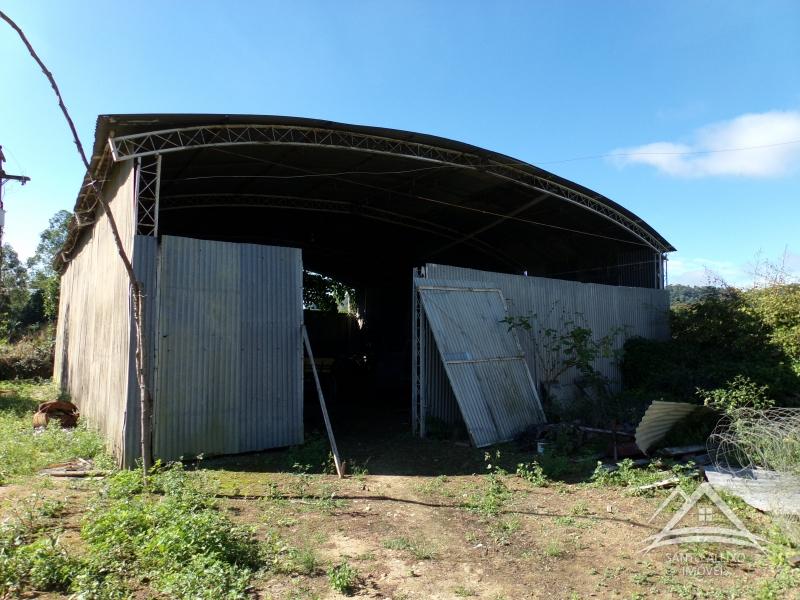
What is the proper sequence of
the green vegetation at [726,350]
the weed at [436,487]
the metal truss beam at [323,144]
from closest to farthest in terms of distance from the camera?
1. the weed at [436,487]
2. the metal truss beam at [323,144]
3. the green vegetation at [726,350]

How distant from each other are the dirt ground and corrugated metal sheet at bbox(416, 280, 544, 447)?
129cm

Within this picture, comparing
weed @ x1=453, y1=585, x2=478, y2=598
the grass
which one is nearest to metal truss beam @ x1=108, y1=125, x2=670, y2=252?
the grass

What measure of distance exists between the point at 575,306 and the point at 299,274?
6740 mm

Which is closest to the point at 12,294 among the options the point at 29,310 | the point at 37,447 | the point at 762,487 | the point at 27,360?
the point at 29,310

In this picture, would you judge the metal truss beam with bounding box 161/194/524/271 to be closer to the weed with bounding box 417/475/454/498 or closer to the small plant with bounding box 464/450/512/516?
the weed with bounding box 417/475/454/498

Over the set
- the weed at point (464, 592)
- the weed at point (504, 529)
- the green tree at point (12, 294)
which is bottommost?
the weed at point (504, 529)

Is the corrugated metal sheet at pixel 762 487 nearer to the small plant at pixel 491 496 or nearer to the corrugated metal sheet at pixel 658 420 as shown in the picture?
the corrugated metal sheet at pixel 658 420

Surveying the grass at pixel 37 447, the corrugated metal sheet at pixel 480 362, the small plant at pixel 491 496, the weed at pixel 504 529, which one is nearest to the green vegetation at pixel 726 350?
the corrugated metal sheet at pixel 480 362

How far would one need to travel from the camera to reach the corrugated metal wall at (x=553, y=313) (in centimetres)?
925

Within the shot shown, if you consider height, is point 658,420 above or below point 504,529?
above

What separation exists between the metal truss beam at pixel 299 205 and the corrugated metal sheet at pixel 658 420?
10329mm

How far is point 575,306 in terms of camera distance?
39.5 ft

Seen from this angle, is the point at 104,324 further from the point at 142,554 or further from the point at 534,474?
the point at 534,474

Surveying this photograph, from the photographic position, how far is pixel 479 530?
16.8 feet
